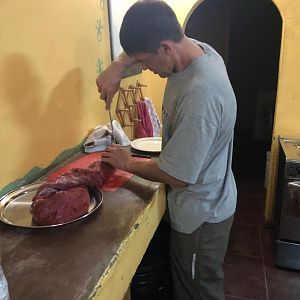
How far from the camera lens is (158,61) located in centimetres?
106

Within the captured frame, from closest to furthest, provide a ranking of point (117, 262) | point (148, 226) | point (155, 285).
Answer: point (117, 262) → point (148, 226) → point (155, 285)

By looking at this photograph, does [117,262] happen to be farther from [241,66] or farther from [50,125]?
[241,66]

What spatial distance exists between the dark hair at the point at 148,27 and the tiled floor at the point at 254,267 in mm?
1408

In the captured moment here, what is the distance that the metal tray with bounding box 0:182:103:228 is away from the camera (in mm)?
936

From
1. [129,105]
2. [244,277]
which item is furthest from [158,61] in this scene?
[244,277]

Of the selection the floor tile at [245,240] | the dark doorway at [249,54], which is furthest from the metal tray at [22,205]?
the dark doorway at [249,54]

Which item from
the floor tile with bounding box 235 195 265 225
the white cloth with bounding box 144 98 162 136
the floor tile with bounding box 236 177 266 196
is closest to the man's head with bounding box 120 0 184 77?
the white cloth with bounding box 144 98 162 136

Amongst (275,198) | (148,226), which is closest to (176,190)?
(148,226)

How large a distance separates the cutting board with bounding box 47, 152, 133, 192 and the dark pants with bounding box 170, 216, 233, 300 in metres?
0.27

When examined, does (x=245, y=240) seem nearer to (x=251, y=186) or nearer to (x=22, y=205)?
(x=251, y=186)

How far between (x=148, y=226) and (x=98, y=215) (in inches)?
7.6

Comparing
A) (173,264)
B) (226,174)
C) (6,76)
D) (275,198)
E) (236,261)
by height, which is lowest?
(236,261)

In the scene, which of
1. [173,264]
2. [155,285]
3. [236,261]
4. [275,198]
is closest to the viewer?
[173,264]

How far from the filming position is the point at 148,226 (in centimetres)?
109
